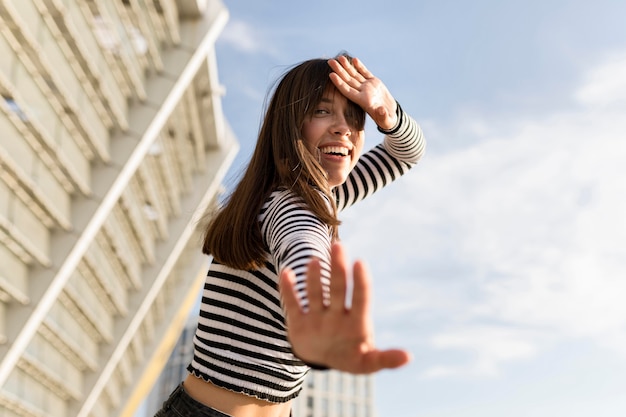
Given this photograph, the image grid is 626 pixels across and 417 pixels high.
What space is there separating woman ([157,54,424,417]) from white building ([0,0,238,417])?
7.09 meters

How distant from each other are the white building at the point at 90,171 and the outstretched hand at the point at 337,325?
8162 mm

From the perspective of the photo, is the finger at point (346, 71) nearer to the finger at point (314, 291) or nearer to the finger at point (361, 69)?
the finger at point (361, 69)

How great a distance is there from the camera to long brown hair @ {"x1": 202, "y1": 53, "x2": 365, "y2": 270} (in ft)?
8.07

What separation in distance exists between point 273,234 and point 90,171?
16.7 metres

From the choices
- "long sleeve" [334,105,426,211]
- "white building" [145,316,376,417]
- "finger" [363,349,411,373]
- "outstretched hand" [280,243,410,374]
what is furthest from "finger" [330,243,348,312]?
"white building" [145,316,376,417]

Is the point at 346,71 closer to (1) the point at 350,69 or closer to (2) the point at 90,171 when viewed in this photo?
(1) the point at 350,69

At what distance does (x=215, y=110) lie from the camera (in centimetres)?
2611

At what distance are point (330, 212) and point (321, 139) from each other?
Answer: 0.39m

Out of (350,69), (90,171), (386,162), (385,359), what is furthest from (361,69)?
(90,171)

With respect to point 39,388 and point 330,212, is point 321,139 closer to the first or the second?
point 330,212

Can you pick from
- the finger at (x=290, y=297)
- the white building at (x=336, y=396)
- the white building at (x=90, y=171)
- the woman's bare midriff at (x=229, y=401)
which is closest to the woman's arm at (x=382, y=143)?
the woman's bare midriff at (x=229, y=401)

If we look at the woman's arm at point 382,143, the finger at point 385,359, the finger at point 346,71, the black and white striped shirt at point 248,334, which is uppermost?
the woman's arm at point 382,143

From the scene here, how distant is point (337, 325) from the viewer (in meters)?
1.64

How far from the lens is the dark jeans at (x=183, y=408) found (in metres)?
2.57
